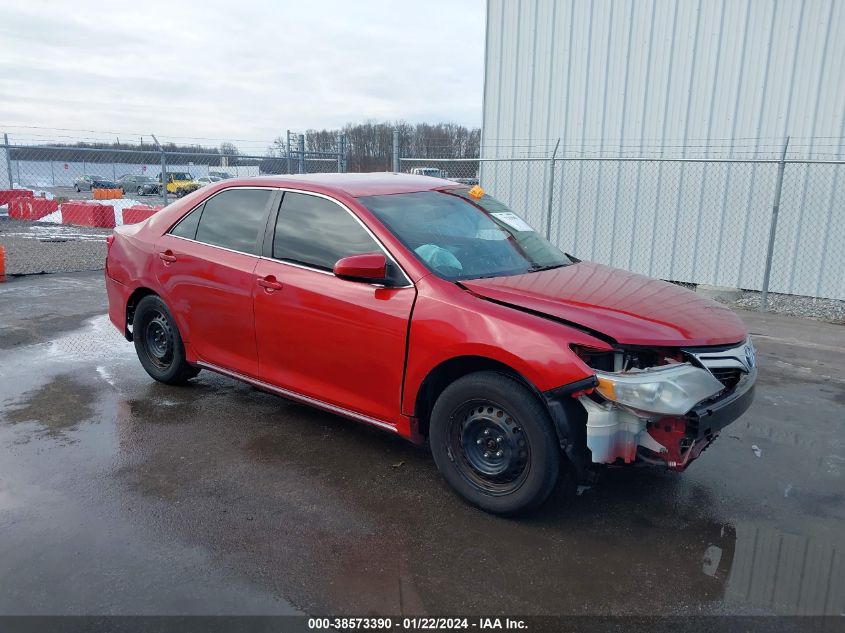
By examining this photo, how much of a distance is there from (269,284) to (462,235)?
1279 millimetres

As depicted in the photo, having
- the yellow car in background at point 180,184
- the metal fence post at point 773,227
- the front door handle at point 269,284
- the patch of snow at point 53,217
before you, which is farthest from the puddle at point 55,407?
the yellow car in background at point 180,184

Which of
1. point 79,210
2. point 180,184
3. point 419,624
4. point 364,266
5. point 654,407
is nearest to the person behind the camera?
point 419,624

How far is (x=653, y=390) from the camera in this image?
306 centimetres

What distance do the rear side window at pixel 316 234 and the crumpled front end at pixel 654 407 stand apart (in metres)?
1.55

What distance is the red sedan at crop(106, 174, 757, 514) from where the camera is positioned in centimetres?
316

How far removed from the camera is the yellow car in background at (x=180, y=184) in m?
34.1

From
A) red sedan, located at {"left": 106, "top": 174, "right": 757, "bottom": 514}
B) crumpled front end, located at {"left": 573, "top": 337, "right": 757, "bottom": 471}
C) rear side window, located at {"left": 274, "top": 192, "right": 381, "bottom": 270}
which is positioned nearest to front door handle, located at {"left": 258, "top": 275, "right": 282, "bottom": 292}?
red sedan, located at {"left": 106, "top": 174, "right": 757, "bottom": 514}

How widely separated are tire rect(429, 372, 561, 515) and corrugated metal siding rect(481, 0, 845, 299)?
7.90 meters

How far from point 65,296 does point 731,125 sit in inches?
388

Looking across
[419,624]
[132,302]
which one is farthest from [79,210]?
[419,624]

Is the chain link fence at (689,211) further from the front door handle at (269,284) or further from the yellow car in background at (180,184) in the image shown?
the yellow car in background at (180,184)

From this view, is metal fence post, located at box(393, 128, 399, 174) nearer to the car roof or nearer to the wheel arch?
the car roof

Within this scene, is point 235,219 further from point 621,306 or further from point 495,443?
point 621,306

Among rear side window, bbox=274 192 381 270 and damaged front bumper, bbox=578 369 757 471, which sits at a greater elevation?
rear side window, bbox=274 192 381 270
